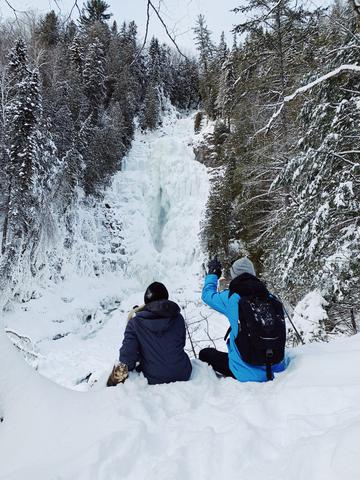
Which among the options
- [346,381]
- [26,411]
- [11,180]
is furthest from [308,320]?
[11,180]

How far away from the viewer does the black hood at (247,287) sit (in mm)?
2695

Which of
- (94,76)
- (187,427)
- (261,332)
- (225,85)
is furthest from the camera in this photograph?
(225,85)

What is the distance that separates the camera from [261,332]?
8.53 feet

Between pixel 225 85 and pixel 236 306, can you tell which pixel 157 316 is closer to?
pixel 236 306

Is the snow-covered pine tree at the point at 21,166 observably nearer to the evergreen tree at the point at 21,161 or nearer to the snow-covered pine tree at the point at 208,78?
the evergreen tree at the point at 21,161

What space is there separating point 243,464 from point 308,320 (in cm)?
426

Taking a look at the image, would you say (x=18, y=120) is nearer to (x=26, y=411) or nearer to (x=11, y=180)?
(x=11, y=180)

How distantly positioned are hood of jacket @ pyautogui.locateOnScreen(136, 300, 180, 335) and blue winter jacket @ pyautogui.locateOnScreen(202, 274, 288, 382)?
41 centimetres

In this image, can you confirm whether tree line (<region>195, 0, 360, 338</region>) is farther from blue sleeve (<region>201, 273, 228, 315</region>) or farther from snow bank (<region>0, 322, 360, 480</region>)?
snow bank (<region>0, 322, 360, 480</region>)

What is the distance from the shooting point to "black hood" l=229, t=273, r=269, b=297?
2.69 m

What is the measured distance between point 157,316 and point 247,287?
0.82 metres

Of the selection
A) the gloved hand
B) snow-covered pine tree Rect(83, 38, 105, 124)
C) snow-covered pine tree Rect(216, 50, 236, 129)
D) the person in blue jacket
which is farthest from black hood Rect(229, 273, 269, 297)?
snow-covered pine tree Rect(83, 38, 105, 124)

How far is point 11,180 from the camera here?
44.3 feet

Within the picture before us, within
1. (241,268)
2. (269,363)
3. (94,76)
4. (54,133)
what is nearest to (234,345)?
(269,363)
